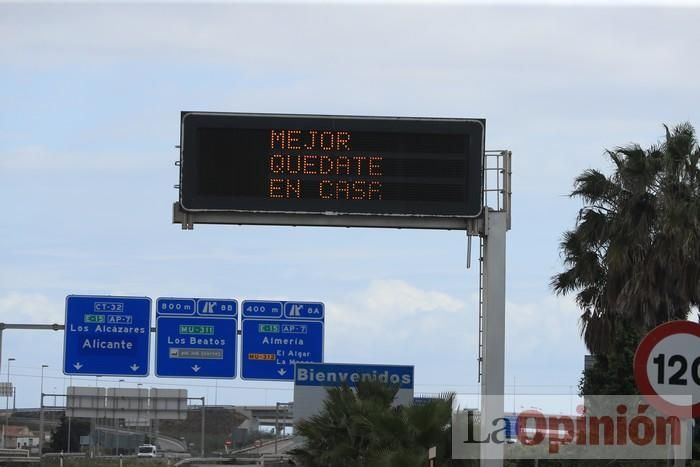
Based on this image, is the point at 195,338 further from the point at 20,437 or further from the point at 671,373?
the point at 20,437

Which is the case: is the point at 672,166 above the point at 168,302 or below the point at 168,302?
above

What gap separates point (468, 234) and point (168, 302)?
15005 millimetres

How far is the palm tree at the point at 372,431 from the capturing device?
24.7m

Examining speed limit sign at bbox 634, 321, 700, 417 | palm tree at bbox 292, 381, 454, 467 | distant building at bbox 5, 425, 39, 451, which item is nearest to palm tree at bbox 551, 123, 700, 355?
palm tree at bbox 292, 381, 454, 467

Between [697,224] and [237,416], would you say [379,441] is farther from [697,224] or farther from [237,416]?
[237,416]

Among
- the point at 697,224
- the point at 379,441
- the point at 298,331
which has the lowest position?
the point at 379,441

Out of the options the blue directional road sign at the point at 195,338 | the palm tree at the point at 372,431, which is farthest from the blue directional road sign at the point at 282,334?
the palm tree at the point at 372,431

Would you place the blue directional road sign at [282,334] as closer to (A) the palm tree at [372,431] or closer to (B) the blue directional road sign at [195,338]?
(B) the blue directional road sign at [195,338]

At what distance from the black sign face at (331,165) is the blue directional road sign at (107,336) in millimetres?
13716

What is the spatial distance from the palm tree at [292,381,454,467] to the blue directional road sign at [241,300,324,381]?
10.5 ft

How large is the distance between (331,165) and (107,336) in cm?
1551

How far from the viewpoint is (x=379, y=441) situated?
25172 millimetres

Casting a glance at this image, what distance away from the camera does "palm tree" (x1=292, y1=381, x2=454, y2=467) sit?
2473cm

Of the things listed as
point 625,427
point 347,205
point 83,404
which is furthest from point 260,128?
point 83,404
